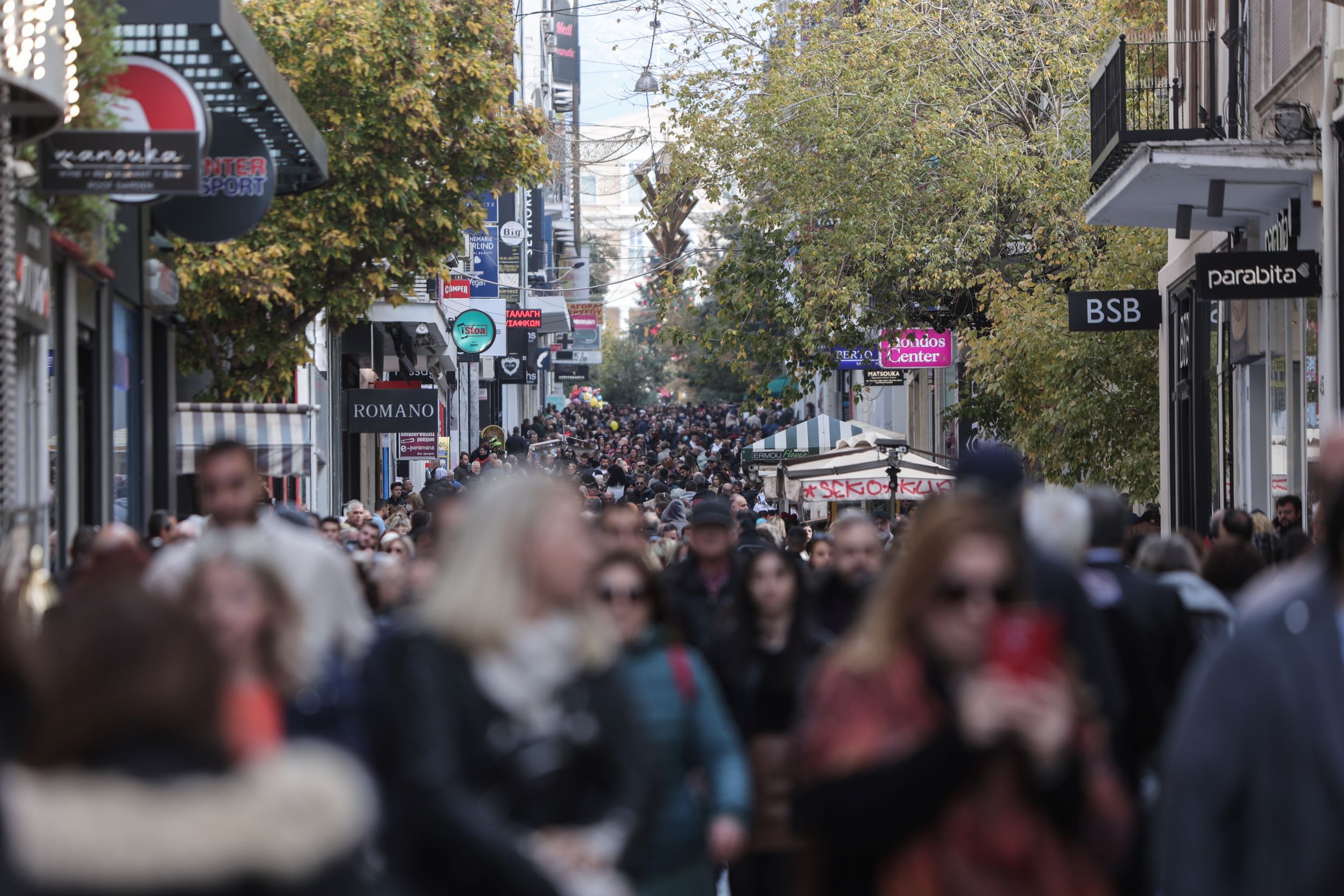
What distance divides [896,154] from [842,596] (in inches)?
848

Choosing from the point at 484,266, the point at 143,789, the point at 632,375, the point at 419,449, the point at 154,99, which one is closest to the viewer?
the point at 143,789

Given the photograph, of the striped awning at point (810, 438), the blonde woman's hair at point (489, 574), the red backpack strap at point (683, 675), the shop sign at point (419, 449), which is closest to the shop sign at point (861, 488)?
the striped awning at point (810, 438)

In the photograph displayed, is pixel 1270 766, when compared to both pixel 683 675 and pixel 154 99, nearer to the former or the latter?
pixel 683 675

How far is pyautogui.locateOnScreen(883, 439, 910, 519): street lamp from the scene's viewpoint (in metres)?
21.8

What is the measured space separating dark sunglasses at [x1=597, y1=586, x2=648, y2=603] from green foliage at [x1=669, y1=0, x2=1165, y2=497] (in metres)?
19.7

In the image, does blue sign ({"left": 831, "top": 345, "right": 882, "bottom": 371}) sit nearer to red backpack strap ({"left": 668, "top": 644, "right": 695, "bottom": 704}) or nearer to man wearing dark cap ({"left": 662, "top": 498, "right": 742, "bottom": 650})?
man wearing dark cap ({"left": 662, "top": 498, "right": 742, "bottom": 650})

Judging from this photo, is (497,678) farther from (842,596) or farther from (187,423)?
(187,423)

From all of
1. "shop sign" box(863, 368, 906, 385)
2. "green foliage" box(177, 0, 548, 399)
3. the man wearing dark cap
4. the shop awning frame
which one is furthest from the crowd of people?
"shop sign" box(863, 368, 906, 385)

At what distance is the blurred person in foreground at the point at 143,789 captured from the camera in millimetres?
2869

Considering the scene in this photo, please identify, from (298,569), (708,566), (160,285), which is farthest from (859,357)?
(298,569)

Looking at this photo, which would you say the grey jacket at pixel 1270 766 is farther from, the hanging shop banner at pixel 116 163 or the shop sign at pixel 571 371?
the shop sign at pixel 571 371

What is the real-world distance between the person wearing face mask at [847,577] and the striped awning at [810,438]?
17.8m

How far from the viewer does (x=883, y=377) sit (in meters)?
34.1

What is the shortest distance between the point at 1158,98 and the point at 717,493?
8588mm
